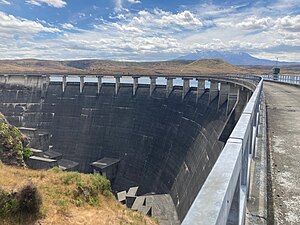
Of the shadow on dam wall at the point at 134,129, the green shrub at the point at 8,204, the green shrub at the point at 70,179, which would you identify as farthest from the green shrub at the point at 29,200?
the shadow on dam wall at the point at 134,129

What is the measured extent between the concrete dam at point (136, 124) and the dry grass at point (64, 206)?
4.91 metres

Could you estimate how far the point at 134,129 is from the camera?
3014 cm

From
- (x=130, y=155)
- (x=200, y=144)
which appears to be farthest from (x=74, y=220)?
(x=130, y=155)

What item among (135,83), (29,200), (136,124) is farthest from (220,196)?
(135,83)

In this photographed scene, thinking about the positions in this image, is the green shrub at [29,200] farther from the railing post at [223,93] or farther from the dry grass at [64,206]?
the railing post at [223,93]

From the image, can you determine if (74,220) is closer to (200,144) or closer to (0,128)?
(200,144)

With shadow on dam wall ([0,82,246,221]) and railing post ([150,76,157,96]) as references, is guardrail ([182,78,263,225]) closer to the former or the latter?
shadow on dam wall ([0,82,246,221])

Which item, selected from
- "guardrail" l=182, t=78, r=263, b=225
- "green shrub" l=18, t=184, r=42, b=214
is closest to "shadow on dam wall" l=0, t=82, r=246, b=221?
"green shrub" l=18, t=184, r=42, b=214

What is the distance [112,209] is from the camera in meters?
14.1

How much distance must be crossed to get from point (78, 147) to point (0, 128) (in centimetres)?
1085

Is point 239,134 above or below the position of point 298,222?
above

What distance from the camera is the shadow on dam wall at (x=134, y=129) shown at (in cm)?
2065

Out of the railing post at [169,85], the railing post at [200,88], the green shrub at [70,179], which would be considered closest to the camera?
the green shrub at [70,179]

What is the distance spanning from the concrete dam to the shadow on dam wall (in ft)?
0.23
